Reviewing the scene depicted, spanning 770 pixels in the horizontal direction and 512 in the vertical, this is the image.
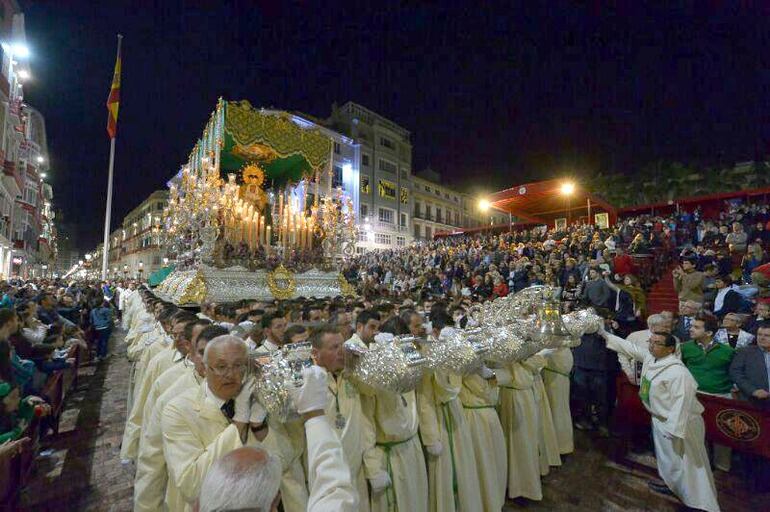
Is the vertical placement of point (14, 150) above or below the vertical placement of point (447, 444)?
above

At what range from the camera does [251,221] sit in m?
12.2

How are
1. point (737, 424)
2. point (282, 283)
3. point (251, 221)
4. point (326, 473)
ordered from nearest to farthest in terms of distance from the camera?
point (326, 473) < point (737, 424) < point (282, 283) < point (251, 221)

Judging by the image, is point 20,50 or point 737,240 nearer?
point 737,240

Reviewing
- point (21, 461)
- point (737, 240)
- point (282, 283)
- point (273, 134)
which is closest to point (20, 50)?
point (273, 134)

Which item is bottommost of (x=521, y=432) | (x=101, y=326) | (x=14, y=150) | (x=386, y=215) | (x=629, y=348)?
(x=521, y=432)

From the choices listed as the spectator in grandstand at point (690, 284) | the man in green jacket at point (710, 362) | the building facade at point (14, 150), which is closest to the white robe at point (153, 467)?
the man in green jacket at point (710, 362)

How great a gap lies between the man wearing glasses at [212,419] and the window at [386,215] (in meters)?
38.2

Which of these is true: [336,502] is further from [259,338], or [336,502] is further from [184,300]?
[184,300]

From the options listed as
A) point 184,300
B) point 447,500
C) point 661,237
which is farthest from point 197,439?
point 661,237

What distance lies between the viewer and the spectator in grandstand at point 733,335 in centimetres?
493

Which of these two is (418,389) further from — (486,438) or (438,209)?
(438,209)

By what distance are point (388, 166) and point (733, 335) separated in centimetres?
3815

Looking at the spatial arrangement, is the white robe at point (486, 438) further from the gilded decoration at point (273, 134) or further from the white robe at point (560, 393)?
the gilded decoration at point (273, 134)

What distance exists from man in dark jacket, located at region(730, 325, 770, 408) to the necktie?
476cm
